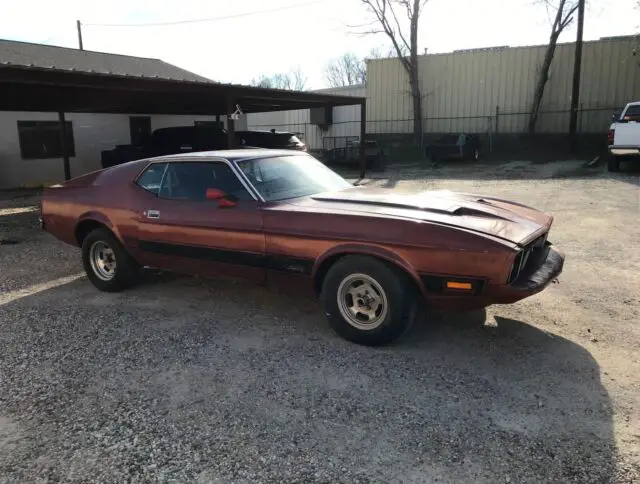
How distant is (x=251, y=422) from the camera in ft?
9.82

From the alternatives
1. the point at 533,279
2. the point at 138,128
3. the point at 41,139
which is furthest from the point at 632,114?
the point at 41,139

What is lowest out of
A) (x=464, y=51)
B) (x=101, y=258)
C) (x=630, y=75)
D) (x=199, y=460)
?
(x=199, y=460)

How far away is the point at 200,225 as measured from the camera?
182 inches

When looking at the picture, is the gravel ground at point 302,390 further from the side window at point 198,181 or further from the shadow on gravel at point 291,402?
the side window at point 198,181

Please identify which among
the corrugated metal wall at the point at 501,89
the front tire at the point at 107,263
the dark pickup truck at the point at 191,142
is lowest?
the front tire at the point at 107,263

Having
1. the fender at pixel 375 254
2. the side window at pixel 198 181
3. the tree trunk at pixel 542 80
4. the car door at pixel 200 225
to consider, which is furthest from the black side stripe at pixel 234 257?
the tree trunk at pixel 542 80

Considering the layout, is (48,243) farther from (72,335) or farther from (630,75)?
(630,75)

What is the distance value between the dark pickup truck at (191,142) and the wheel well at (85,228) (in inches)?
369

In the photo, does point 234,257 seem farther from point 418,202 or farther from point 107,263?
point 107,263

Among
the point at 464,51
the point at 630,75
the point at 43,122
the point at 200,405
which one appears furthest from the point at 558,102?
the point at 200,405

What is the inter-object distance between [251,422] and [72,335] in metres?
2.17

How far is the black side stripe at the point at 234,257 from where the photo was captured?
412 cm

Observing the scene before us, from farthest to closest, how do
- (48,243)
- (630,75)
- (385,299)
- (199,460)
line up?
(630,75)
(48,243)
(385,299)
(199,460)

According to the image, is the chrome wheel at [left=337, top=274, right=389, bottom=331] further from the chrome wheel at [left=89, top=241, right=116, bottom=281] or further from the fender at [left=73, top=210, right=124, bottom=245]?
the chrome wheel at [left=89, top=241, right=116, bottom=281]
